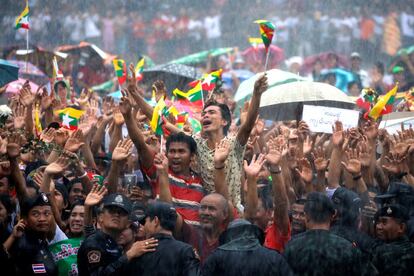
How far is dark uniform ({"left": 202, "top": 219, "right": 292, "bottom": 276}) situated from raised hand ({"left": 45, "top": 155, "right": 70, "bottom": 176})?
169 centimetres

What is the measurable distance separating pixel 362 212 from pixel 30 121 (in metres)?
3.03

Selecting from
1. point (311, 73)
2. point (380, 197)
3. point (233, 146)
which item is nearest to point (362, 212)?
point (380, 197)

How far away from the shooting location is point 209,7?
22766 millimetres

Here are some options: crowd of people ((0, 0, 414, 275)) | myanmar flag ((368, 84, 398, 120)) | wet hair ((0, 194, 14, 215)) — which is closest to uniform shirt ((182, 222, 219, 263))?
crowd of people ((0, 0, 414, 275))

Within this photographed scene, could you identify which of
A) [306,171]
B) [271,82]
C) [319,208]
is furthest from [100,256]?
[271,82]

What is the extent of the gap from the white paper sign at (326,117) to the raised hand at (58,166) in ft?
8.63

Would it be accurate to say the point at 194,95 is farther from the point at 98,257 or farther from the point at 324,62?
the point at 324,62

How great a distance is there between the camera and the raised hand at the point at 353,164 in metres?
8.48

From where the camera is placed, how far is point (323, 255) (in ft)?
21.1

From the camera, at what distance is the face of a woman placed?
24.7 ft

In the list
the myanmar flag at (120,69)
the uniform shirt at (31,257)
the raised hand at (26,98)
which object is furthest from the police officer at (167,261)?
the myanmar flag at (120,69)

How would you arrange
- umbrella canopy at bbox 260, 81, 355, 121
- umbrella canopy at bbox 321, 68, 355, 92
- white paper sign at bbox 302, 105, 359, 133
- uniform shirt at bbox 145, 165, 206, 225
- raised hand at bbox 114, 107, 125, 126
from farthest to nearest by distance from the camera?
umbrella canopy at bbox 321, 68, 355, 92, umbrella canopy at bbox 260, 81, 355, 121, raised hand at bbox 114, 107, 125, 126, white paper sign at bbox 302, 105, 359, 133, uniform shirt at bbox 145, 165, 206, 225

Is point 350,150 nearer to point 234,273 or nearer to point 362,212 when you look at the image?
point 362,212

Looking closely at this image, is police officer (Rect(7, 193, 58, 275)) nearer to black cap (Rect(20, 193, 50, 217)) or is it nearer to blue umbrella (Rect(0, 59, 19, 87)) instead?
black cap (Rect(20, 193, 50, 217))
